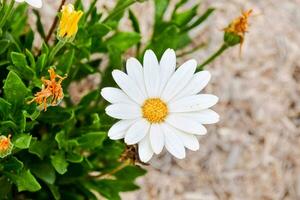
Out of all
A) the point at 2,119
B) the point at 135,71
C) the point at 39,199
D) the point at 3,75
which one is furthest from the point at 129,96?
the point at 39,199

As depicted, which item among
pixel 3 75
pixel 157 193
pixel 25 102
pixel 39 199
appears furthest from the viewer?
pixel 157 193

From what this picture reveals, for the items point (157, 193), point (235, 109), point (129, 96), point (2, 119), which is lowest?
point (157, 193)

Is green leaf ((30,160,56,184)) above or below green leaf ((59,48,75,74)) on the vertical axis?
below

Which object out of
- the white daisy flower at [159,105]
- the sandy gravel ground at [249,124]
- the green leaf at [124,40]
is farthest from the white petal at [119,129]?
the sandy gravel ground at [249,124]

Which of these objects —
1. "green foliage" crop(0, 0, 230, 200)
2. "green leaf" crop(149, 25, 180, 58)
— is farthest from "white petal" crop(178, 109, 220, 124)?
"green leaf" crop(149, 25, 180, 58)

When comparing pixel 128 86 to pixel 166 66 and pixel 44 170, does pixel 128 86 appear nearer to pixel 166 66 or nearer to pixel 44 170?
pixel 166 66

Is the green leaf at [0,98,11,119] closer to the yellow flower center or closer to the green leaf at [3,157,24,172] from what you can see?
the green leaf at [3,157,24,172]

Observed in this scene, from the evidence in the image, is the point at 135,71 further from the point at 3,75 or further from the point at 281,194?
the point at 281,194
